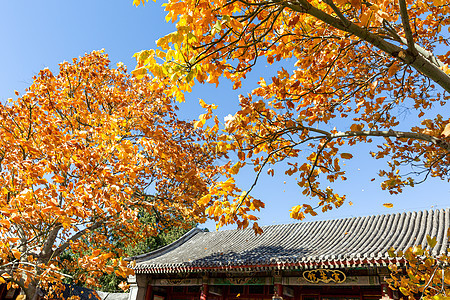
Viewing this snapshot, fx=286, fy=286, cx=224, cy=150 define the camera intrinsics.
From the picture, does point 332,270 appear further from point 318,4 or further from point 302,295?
point 318,4

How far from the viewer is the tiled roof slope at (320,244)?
23.6 feet

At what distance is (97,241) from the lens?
9266 mm

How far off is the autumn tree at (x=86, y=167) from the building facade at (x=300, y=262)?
2251 mm

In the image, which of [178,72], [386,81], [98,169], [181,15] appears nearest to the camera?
[178,72]

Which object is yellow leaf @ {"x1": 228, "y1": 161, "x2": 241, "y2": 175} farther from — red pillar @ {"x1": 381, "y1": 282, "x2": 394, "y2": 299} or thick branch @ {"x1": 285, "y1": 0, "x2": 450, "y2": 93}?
red pillar @ {"x1": 381, "y1": 282, "x2": 394, "y2": 299}

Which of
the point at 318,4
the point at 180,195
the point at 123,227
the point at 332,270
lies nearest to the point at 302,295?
the point at 332,270

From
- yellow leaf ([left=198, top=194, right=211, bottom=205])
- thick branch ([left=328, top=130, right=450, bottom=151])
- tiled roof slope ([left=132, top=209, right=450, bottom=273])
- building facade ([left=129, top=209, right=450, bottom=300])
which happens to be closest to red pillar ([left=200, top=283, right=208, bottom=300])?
building facade ([left=129, top=209, right=450, bottom=300])

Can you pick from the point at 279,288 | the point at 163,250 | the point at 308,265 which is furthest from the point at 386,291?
the point at 163,250

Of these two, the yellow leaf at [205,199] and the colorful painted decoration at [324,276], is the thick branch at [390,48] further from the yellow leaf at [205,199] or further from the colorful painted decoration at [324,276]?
the colorful painted decoration at [324,276]

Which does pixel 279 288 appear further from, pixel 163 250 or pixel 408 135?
pixel 163 250

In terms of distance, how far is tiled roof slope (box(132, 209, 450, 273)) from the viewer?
23.6 feet

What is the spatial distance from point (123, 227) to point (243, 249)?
174 inches

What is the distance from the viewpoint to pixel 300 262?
739 centimetres

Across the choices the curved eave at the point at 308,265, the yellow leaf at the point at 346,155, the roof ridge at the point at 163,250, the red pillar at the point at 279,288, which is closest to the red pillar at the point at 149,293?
the roof ridge at the point at 163,250
